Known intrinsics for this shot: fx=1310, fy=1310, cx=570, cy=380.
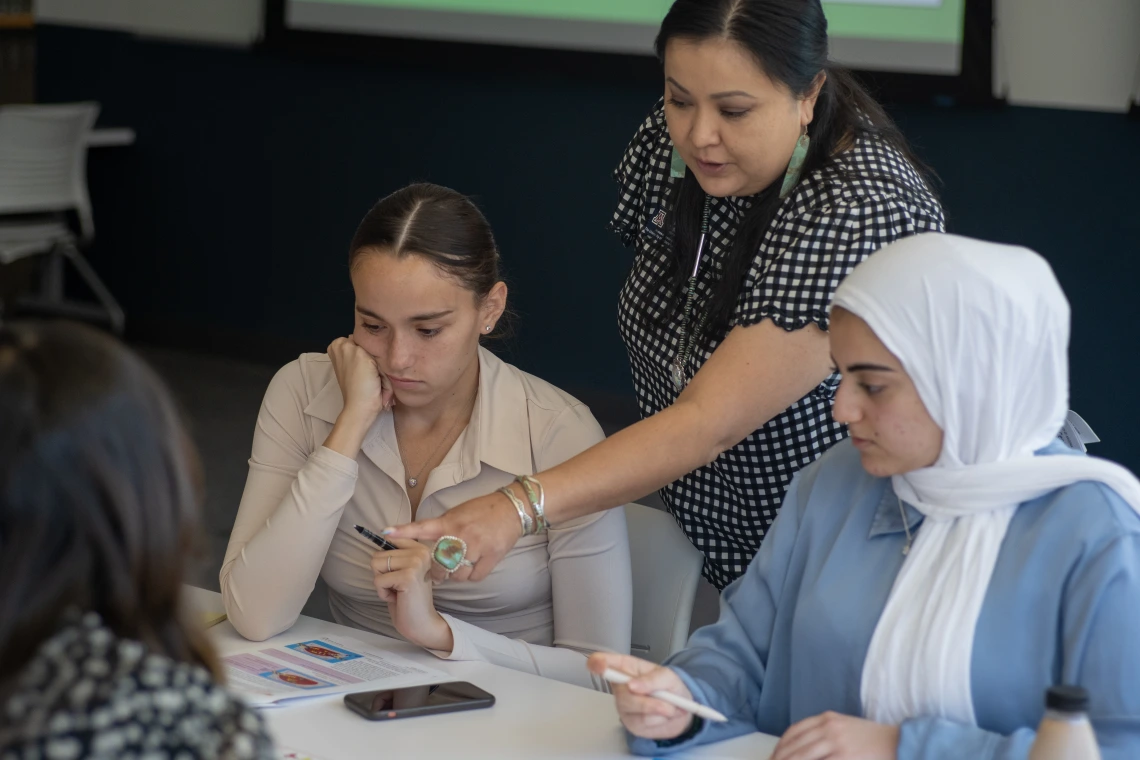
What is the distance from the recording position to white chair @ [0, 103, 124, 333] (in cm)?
572

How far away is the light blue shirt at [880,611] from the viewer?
1352mm

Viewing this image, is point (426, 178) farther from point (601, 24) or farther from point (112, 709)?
point (112, 709)

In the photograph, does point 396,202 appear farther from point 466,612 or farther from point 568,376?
point 568,376

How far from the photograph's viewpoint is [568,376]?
217 inches

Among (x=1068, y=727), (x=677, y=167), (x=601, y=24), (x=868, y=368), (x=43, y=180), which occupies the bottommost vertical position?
(x=43, y=180)

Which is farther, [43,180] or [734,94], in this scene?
[43,180]

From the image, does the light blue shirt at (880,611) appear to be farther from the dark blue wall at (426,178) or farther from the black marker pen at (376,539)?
the dark blue wall at (426,178)

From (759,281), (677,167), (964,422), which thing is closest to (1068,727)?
(964,422)

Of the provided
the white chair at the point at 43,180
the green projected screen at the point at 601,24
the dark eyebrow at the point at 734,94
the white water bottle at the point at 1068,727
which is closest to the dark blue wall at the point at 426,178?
the green projected screen at the point at 601,24

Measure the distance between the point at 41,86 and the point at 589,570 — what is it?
5.70 meters

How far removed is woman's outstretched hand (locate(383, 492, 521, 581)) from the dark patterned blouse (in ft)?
2.45

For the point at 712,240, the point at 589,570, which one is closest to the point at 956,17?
the point at 712,240

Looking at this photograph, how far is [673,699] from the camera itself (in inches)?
57.7

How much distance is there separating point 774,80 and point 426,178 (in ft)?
13.0
